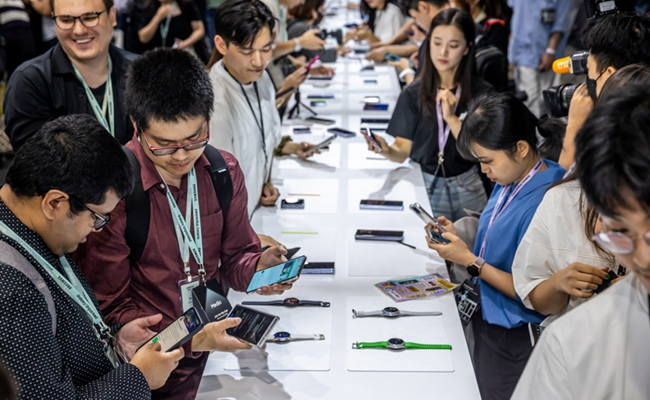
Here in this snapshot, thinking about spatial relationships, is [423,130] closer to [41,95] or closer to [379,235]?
[379,235]

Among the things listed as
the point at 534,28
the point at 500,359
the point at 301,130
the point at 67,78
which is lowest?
the point at 500,359

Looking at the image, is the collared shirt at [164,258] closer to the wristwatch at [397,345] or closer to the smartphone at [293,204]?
the wristwatch at [397,345]

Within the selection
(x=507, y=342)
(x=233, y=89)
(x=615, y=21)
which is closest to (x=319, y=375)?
(x=507, y=342)

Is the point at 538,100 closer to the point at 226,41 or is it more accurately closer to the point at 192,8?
the point at 192,8

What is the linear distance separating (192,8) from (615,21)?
172 inches

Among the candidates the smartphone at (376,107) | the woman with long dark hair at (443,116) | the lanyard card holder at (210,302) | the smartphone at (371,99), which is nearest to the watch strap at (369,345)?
the lanyard card holder at (210,302)

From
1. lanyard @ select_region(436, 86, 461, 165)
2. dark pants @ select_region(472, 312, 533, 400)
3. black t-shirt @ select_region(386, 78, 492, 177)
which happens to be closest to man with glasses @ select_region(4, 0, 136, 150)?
black t-shirt @ select_region(386, 78, 492, 177)

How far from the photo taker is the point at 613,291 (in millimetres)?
1002

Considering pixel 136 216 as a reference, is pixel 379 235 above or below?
below

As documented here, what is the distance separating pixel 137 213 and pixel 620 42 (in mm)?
1588

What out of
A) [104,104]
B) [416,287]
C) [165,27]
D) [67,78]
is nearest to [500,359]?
[416,287]

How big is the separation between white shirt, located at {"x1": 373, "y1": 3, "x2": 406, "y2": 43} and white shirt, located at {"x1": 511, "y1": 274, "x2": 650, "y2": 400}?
225 inches

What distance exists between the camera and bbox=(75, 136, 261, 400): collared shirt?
1687mm

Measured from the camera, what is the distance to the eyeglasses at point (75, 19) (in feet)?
7.59
